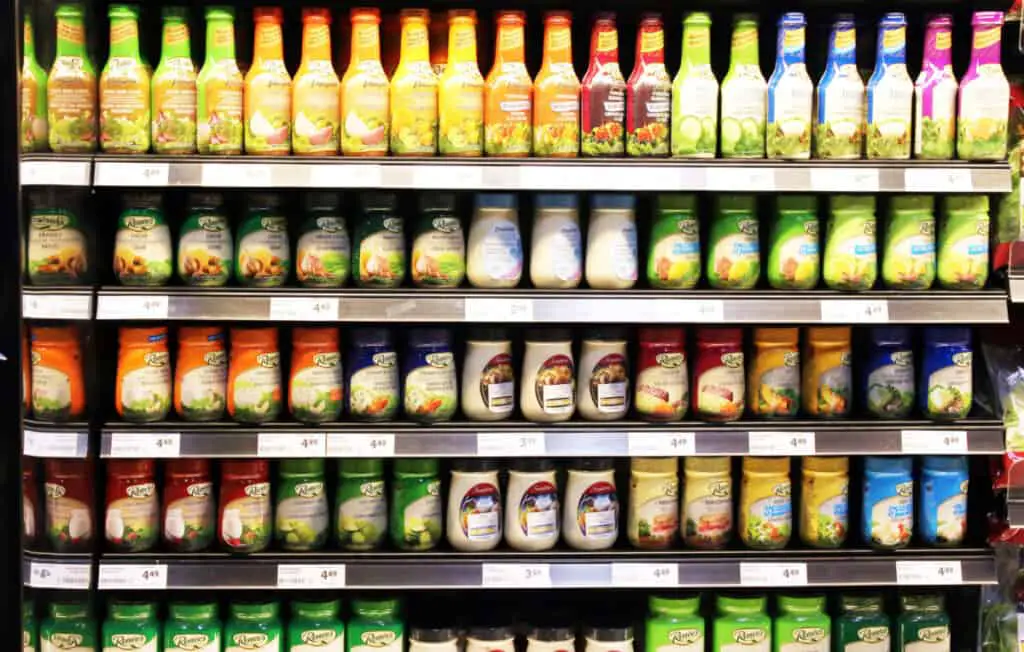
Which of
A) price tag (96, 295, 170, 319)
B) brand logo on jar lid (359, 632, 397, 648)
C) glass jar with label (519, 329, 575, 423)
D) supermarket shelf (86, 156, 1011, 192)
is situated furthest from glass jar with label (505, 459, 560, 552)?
price tag (96, 295, 170, 319)

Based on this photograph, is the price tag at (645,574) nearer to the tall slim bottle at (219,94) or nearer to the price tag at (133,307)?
the price tag at (133,307)

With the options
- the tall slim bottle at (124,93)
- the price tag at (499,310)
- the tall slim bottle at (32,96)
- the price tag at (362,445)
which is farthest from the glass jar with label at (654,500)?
the tall slim bottle at (32,96)

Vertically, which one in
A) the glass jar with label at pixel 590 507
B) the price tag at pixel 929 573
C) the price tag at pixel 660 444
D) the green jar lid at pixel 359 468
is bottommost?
the price tag at pixel 929 573

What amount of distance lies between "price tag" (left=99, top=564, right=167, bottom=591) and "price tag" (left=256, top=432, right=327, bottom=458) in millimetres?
350

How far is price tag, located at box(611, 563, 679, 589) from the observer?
8.62ft

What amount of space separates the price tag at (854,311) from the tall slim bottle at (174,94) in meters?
1.50

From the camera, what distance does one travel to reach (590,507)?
2682mm

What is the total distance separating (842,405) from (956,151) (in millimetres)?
647

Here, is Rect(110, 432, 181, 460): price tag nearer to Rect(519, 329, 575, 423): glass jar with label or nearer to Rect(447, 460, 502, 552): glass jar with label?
Rect(447, 460, 502, 552): glass jar with label

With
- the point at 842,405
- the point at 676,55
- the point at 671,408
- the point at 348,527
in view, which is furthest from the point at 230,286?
the point at 842,405

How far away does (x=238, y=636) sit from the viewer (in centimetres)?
262

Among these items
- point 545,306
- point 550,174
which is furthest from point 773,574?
point 550,174

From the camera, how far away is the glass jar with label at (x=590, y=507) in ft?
8.79

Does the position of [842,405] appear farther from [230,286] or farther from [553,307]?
[230,286]
